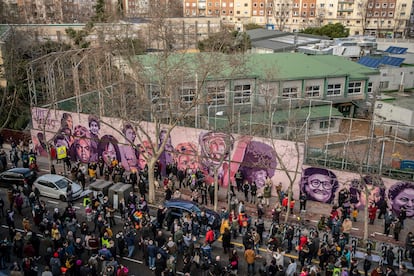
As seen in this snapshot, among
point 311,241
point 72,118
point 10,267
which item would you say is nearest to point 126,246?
point 10,267

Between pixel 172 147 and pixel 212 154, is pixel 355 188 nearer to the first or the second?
pixel 212 154

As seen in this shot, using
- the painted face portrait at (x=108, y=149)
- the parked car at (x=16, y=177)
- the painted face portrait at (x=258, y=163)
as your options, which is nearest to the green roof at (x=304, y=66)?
the painted face portrait at (x=258, y=163)

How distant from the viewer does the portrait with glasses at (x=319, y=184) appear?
23.9 metres

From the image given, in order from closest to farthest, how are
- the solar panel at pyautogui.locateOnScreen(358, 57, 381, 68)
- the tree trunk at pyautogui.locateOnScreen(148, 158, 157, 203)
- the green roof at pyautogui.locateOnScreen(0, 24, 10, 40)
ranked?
the tree trunk at pyautogui.locateOnScreen(148, 158, 157, 203)
the green roof at pyautogui.locateOnScreen(0, 24, 10, 40)
the solar panel at pyautogui.locateOnScreen(358, 57, 381, 68)

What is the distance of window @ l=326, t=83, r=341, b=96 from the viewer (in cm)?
4009

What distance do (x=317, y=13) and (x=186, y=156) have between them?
9485cm

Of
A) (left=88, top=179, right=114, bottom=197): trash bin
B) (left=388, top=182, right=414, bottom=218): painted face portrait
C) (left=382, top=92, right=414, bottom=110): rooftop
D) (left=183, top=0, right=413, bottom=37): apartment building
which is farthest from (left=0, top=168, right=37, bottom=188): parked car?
(left=183, top=0, right=413, bottom=37): apartment building

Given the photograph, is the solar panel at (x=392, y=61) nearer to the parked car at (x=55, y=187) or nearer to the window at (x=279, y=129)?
the window at (x=279, y=129)

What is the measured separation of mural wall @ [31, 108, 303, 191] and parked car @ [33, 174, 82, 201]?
4.11m

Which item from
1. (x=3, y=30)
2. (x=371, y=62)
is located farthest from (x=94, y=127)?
(x=371, y=62)

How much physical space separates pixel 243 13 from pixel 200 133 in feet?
312

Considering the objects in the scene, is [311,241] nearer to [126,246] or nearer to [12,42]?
[126,246]

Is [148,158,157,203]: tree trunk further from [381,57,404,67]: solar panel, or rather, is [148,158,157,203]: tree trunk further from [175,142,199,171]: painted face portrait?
[381,57,404,67]: solar panel

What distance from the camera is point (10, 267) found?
57.9 ft
